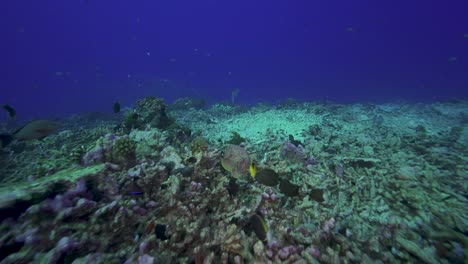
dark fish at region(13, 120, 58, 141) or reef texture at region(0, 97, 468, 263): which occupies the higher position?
dark fish at region(13, 120, 58, 141)

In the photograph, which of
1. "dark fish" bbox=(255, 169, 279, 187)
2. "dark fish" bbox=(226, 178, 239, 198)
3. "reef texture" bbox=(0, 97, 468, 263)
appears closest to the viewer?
"reef texture" bbox=(0, 97, 468, 263)

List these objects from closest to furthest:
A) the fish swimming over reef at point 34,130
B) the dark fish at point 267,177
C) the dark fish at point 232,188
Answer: the dark fish at point 232,188 → the dark fish at point 267,177 → the fish swimming over reef at point 34,130

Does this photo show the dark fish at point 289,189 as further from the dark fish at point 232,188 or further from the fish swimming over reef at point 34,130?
the fish swimming over reef at point 34,130

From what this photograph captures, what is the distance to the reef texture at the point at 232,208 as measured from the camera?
9.91 ft

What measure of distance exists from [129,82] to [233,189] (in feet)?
300

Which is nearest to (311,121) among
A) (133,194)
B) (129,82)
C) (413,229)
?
(413,229)

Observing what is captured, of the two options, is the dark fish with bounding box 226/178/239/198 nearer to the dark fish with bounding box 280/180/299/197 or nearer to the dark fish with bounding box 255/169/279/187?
the dark fish with bounding box 255/169/279/187

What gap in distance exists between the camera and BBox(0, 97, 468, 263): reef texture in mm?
3021

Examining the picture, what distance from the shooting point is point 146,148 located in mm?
5965

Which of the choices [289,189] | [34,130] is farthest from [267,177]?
[34,130]

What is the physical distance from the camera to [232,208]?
4.05 meters

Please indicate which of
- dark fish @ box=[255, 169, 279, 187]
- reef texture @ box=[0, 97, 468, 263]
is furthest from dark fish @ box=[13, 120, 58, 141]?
dark fish @ box=[255, 169, 279, 187]

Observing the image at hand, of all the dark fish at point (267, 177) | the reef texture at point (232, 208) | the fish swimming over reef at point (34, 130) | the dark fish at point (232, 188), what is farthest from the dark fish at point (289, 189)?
the fish swimming over reef at point (34, 130)

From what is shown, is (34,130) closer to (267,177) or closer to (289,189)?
(267,177)
